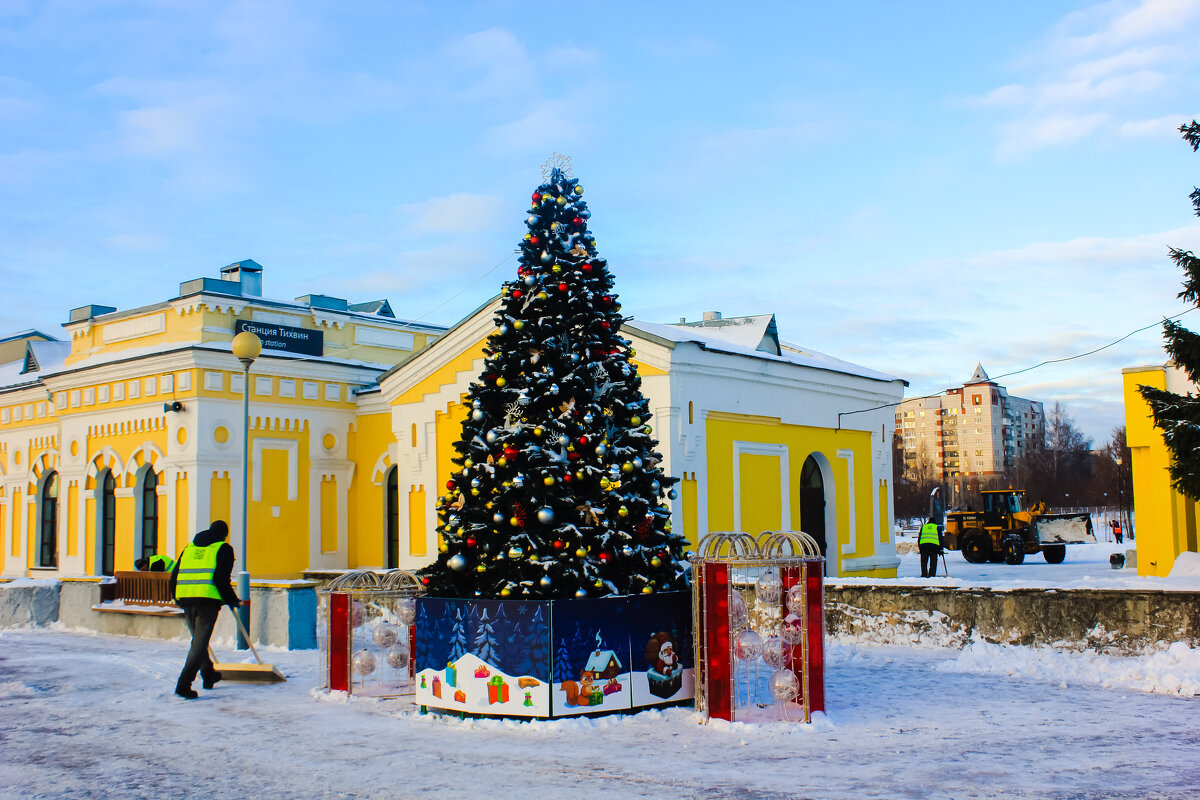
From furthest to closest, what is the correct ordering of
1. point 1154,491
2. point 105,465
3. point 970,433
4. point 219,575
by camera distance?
point 970,433
point 105,465
point 1154,491
point 219,575

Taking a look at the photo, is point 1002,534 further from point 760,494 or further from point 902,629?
point 902,629

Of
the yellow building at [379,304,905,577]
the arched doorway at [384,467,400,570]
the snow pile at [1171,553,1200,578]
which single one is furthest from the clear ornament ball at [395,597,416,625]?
the arched doorway at [384,467,400,570]

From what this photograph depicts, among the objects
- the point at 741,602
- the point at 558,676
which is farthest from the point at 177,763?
the point at 741,602

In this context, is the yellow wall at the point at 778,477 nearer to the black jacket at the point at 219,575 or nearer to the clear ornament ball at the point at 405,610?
the clear ornament ball at the point at 405,610

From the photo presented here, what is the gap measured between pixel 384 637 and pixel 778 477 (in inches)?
384

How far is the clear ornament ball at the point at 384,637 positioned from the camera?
10664 mm

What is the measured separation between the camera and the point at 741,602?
351 inches

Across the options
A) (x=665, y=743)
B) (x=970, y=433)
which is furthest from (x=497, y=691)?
(x=970, y=433)

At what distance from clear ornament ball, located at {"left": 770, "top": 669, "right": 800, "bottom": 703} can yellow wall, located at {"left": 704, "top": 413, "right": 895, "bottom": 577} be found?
27.3 feet

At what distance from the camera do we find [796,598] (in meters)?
8.91

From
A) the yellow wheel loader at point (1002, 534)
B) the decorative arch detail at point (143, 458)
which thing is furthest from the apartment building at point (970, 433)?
the decorative arch detail at point (143, 458)

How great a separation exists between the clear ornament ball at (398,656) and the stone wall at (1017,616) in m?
5.58

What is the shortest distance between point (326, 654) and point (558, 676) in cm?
337

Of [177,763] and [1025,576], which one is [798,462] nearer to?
[1025,576]
